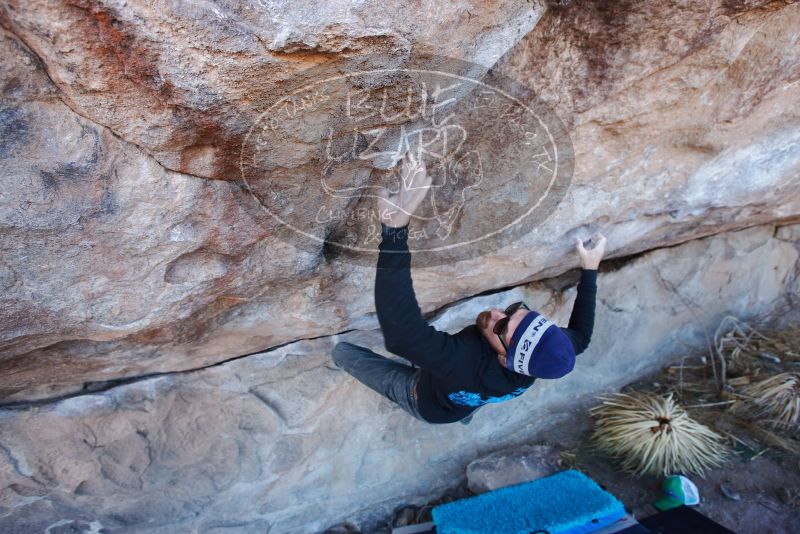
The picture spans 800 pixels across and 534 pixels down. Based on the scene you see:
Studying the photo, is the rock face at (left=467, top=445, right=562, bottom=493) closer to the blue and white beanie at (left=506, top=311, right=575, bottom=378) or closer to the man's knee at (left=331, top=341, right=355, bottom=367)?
the man's knee at (left=331, top=341, right=355, bottom=367)

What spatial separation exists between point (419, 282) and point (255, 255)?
66 cm

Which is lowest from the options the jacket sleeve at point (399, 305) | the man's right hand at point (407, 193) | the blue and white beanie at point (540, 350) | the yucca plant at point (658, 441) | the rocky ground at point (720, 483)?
the rocky ground at point (720, 483)

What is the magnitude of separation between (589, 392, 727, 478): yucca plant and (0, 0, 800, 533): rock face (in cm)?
28

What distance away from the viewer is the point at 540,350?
1.52 meters

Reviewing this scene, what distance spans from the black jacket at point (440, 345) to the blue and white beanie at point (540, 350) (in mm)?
133

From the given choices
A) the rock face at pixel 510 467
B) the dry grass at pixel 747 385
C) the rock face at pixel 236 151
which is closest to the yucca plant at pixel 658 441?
the dry grass at pixel 747 385

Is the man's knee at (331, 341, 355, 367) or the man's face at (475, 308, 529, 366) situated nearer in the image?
the man's face at (475, 308, 529, 366)

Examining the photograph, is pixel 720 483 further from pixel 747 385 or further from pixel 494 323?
pixel 494 323

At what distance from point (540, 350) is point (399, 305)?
414 mm

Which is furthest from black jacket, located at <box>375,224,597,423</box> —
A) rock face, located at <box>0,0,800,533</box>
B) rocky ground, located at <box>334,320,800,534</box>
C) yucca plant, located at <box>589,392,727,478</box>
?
yucca plant, located at <box>589,392,727,478</box>

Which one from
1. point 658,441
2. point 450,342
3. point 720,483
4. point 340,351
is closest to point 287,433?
point 340,351

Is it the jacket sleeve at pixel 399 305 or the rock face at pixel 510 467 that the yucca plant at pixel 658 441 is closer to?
the rock face at pixel 510 467

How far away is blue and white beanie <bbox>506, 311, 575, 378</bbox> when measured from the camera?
152 centimetres

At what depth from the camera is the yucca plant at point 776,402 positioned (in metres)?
2.91
